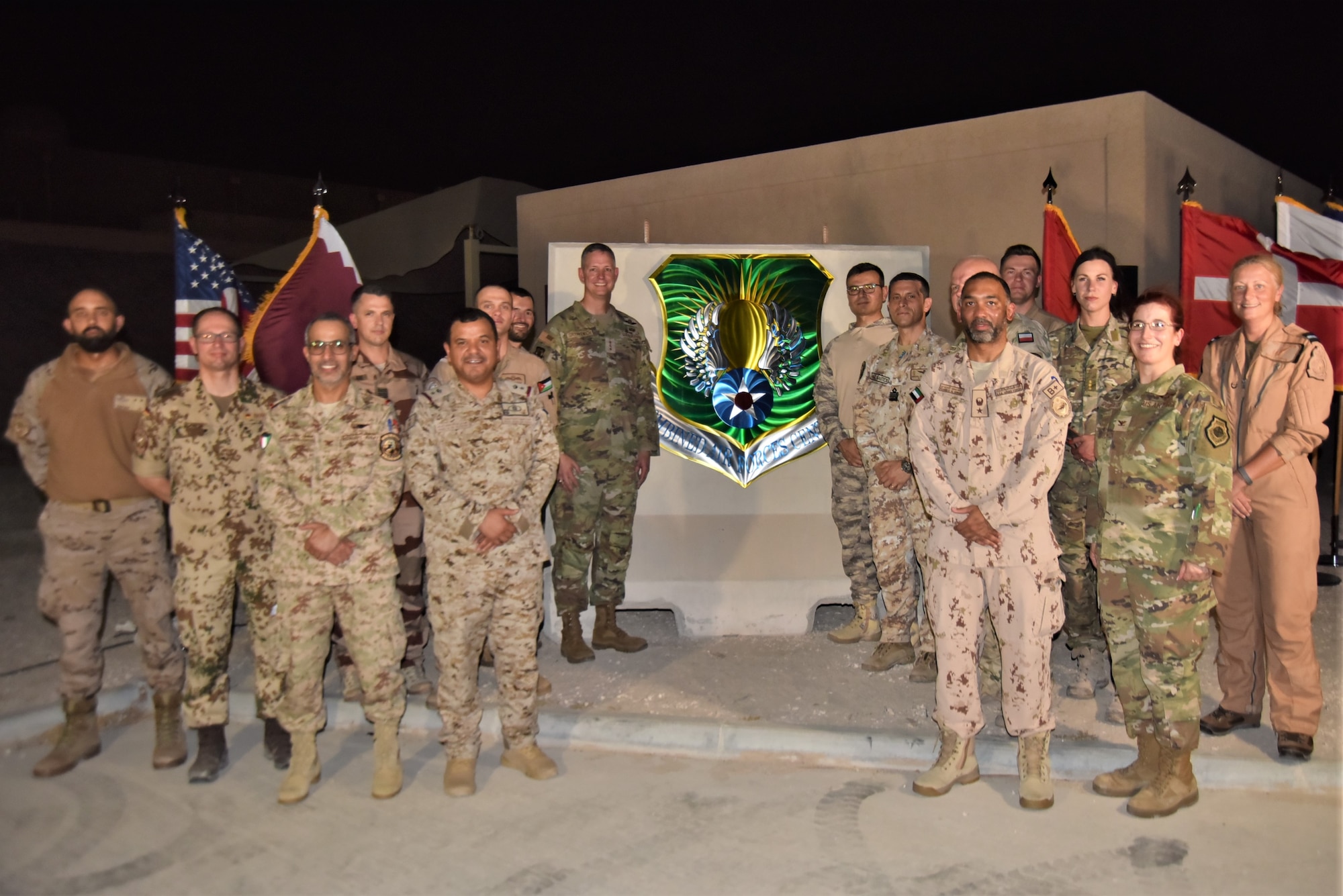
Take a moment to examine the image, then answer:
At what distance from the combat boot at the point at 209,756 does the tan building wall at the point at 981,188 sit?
21.5ft

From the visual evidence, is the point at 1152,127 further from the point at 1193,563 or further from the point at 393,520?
the point at 393,520

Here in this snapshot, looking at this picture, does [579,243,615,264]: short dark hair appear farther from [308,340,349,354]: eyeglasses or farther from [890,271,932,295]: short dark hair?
[308,340,349,354]: eyeglasses

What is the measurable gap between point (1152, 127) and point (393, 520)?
650 cm

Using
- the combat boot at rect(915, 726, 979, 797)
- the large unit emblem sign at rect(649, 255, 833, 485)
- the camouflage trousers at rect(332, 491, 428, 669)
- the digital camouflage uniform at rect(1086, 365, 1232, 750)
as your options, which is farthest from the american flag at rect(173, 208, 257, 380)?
the digital camouflage uniform at rect(1086, 365, 1232, 750)

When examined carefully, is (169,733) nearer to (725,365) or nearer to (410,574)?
(410,574)

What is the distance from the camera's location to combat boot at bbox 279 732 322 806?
379cm

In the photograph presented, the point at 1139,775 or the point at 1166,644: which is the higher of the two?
the point at 1166,644

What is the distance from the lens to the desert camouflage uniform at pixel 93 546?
13.3ft

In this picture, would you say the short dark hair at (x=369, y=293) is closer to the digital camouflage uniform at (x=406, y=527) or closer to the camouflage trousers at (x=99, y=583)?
the digital camouflage uniform at (x=406, y=527)

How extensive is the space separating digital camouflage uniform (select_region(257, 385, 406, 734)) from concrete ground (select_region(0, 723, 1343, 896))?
1.47 ft

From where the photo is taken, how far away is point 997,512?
3611mm

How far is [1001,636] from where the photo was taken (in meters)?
3.71

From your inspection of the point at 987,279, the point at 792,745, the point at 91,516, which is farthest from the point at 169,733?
the point at 987,279

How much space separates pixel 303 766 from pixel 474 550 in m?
1.11
